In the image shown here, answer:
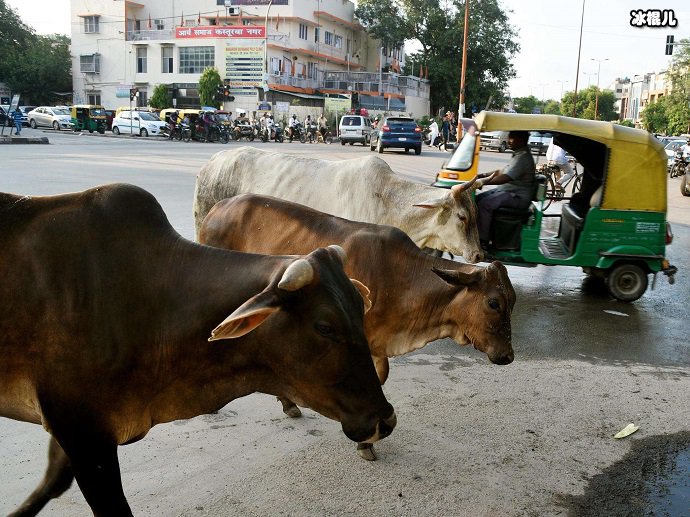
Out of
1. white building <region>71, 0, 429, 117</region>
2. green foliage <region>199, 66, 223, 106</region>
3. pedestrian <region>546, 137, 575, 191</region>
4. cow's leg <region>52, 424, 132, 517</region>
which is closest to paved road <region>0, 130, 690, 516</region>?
cow's leg <region>52, 424, 132, 517</region>

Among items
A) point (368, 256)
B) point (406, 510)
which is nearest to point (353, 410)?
point (406, 510)

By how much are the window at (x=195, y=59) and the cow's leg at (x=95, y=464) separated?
184 ft

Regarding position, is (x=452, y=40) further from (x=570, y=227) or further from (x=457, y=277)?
(x=457, y=277)

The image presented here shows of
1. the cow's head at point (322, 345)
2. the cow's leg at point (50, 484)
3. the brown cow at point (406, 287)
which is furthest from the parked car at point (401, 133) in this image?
the cow's head at point (322, 345)

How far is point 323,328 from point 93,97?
64.8 m

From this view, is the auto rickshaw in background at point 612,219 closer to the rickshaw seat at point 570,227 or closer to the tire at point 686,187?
the rickshaw seat at point 570,227

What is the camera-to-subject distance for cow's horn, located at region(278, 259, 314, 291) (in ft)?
8.15

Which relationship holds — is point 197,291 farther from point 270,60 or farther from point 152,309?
point 270,60

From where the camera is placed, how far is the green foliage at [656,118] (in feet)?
209

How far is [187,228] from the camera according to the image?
10711 millimetres

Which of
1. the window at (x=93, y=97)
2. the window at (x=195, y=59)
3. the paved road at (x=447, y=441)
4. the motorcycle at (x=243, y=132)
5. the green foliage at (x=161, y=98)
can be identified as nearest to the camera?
the paved road at (x=447, y=441)

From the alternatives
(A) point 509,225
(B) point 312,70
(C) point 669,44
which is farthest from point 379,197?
(B) point 312,70

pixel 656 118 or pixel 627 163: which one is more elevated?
pixel 656 118

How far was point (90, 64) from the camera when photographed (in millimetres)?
61625
